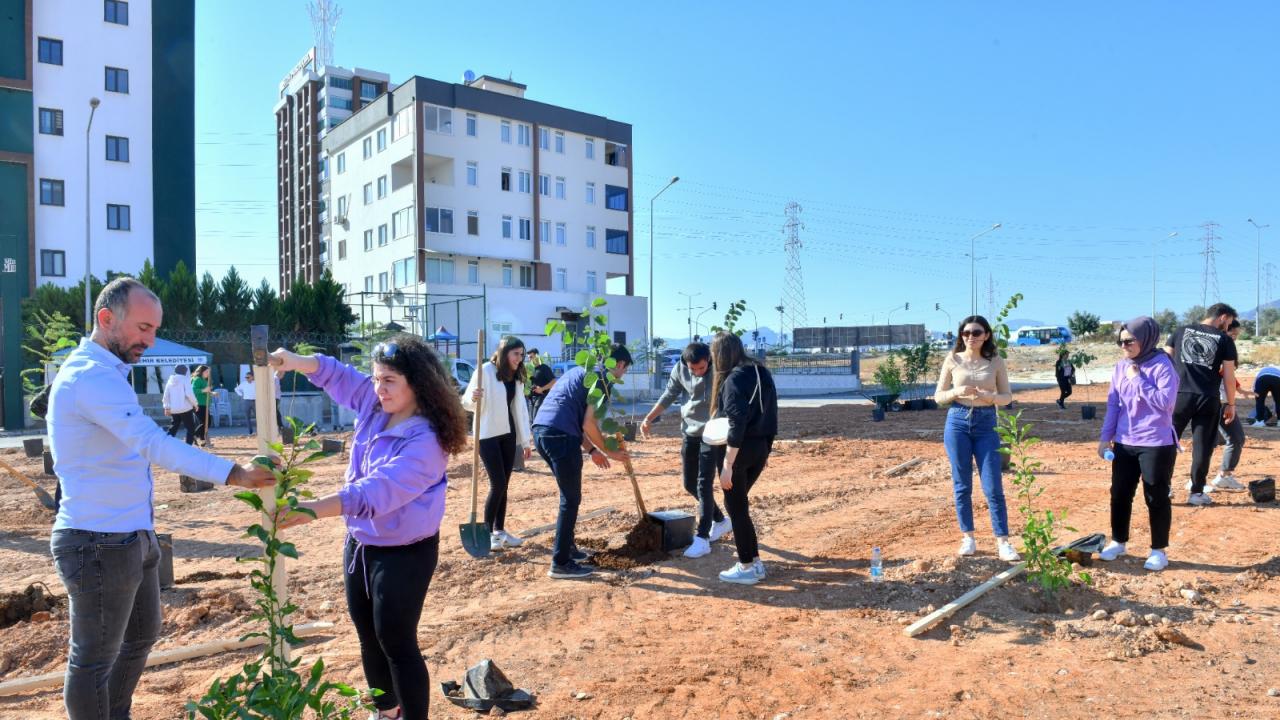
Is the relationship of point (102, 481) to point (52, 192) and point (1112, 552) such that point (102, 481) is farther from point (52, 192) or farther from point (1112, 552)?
point (52, 192)

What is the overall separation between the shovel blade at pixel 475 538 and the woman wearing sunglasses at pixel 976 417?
339 cm

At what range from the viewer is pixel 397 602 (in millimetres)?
3023

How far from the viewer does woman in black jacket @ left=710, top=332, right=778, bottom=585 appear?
5586 mm

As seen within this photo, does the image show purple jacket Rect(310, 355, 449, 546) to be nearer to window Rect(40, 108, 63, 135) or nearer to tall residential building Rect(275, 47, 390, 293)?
window Rect(40, 108, 63, 135)

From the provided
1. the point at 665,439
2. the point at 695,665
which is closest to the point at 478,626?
the point at 695,665

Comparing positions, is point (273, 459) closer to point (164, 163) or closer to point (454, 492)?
point (454, 492)

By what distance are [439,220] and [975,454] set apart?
38.3m

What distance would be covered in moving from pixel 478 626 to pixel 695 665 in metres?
1.46

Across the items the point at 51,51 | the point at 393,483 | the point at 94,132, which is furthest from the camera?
the point at 94,132

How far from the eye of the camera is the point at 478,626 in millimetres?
5152

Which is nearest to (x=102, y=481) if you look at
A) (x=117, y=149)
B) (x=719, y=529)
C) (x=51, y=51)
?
(x=719, y=529)

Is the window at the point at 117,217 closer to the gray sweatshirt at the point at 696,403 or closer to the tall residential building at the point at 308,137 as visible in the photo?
the tall residential building at the point at 308,137

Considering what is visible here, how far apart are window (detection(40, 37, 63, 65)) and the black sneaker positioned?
3937 cm

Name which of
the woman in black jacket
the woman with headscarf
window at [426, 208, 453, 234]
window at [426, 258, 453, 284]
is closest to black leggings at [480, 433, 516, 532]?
the woman in black jacket
